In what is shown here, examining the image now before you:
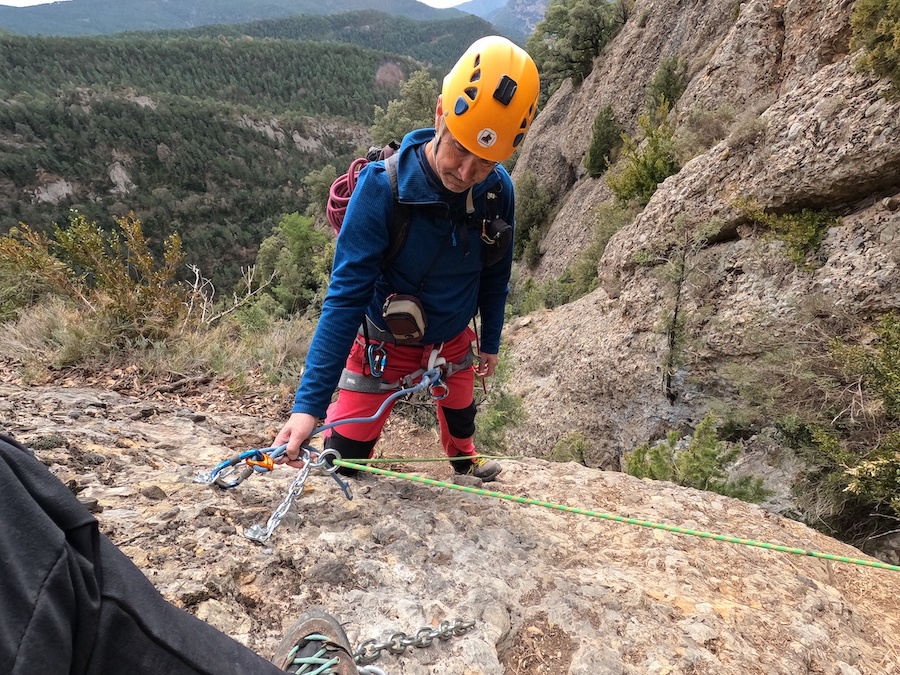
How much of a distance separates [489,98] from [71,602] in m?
1.80

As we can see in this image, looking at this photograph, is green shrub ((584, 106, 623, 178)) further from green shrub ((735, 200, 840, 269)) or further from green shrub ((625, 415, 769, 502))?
green shrub ((625, 415, 769, 502))

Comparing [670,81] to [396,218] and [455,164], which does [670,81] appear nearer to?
[455,164]

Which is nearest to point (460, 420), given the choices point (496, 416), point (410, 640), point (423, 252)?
point (423, 252)

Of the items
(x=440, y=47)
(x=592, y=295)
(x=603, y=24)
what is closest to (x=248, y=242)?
(x=603, y=24)

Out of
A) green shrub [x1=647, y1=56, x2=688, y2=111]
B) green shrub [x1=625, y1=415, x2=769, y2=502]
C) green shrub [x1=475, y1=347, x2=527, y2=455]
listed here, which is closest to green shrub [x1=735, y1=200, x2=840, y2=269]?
green shrub [x1=625, y1=415, x2=769, y2=502]

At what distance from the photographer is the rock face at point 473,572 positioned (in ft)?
5.35

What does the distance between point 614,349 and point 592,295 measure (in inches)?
99.5

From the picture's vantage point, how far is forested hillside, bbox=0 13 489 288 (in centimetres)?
4962

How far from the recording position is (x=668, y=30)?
14.9m

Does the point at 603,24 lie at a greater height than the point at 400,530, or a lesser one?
greater

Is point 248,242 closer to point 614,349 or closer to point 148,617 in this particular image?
point 614,349

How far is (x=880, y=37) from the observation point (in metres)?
4.02

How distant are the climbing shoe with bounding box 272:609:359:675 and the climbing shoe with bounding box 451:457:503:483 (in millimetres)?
1593

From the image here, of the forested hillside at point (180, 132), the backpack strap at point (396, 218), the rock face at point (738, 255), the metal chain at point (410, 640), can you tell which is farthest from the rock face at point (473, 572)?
the forested hillside at point (180, 132)
